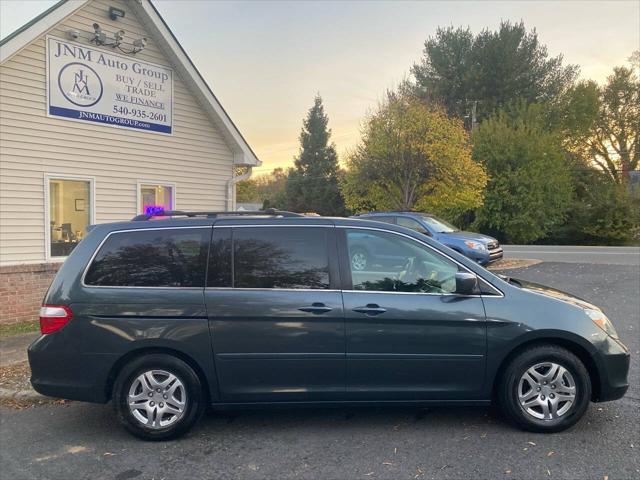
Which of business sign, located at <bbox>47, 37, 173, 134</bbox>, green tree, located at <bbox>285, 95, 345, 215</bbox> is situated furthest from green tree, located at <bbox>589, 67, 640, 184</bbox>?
business sign, located at <bbox>47, 37, 173, 134</bbox>

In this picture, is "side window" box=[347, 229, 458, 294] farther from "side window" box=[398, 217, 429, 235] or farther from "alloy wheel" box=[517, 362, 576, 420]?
"side window" box=[398, 217, 429, 235]

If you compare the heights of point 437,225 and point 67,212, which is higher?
point 67,212

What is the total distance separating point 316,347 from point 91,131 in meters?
7.05

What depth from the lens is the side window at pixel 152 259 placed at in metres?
4.14

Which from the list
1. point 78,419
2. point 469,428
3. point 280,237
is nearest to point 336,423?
point 469,428

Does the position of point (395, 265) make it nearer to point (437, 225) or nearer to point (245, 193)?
point (437, 225)

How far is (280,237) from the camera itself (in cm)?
422

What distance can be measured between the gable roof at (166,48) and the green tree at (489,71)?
30237 millimetres

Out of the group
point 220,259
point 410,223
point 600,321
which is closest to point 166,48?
point 410,223

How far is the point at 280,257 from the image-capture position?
13.7ft

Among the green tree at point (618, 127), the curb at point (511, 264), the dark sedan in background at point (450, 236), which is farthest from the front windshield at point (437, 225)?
the green tree at point (618, 127)

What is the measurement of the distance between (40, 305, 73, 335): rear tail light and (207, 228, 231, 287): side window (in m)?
1.12

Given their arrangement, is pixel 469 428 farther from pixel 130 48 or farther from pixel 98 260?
pixel 130 48

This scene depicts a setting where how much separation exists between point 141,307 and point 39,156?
5728 millimetres
